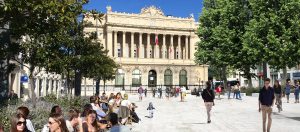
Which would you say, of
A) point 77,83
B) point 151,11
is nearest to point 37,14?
point 77,83

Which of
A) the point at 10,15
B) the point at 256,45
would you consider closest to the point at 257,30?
the point at 256,45

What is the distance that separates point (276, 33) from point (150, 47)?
50.1 meters

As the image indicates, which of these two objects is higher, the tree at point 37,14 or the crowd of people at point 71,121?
the tree at point 37,14

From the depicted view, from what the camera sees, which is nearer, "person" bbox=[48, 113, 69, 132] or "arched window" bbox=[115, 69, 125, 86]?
"person" bbox=[48, 113, 69, 132]

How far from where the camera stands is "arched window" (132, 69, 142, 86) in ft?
265

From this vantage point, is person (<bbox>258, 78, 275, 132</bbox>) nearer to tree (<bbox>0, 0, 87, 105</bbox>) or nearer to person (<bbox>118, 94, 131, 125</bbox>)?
person (<bbox>118, 94, 131, 125</bbox>)

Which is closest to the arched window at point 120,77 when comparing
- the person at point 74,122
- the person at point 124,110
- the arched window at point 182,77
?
the arched window at point 182,77

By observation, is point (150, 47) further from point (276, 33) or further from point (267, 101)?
point (267, 101)

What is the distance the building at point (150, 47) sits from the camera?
8075cm

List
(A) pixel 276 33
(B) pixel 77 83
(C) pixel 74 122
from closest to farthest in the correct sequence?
(C) pixel 74 122
(B) pixel 77 83
(A) pixel 276 33

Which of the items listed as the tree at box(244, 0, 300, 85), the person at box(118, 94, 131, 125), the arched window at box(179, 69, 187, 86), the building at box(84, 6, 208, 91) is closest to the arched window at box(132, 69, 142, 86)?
the building at box(84, 6, 208, 91)

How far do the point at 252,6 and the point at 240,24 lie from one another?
363 centimetres

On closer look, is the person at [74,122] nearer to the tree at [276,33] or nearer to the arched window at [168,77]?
the tree at [276,33]

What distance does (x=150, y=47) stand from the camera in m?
86.6
